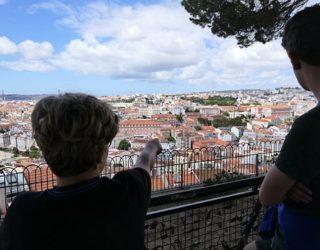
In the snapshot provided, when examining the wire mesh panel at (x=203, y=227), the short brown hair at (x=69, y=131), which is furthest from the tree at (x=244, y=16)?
the short brown hair at (x=69, y=131)

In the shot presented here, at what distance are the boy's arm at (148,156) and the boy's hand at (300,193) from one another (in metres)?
0.44

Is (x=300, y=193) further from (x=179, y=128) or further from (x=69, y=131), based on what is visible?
(x=179, y=128)

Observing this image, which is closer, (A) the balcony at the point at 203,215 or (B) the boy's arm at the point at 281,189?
(B) the boy's arm at the point at 281,189

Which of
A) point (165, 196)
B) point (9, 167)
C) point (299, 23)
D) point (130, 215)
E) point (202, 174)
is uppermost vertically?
point (299, 23)

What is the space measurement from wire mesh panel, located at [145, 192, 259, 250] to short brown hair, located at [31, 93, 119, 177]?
95cm

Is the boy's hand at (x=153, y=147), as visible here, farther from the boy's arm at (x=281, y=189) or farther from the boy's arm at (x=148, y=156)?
the boy's arm at (x=281, y=189)

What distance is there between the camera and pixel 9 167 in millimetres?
5254

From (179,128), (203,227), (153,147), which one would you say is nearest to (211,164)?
(203,227)

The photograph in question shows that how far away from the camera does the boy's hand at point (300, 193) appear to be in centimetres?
109

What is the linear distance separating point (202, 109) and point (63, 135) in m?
39.3

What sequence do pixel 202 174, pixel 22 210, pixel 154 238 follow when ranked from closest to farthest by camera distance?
pixel 22 210
pixel 154 238
pixel 202 174

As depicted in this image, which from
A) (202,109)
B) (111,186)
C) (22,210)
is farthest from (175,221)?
(202,109)

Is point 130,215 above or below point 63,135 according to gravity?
below

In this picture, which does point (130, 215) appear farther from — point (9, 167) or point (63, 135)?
point (9, 167)
